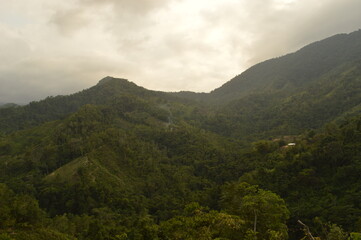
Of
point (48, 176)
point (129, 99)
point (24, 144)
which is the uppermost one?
point (129, 99)

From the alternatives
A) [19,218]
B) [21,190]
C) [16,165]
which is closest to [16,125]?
[16,165]

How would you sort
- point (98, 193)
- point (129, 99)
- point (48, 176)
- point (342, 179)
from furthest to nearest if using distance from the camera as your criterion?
point (129, 99)
point (48, 176)
point (98, 193)
point (342, 179)

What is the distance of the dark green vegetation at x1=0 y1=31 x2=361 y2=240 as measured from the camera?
1000 inches

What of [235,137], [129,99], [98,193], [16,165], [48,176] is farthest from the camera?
[129,99]

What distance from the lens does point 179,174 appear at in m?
104

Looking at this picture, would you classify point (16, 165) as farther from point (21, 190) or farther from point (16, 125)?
point (16, 125)

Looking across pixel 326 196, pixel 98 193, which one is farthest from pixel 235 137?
pixel 326 196

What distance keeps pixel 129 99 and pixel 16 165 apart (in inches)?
3554

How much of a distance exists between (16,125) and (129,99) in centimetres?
7150

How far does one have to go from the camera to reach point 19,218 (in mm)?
39594

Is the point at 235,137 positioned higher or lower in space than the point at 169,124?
lower

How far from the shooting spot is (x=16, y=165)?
100 metres

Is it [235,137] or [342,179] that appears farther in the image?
[235,137]

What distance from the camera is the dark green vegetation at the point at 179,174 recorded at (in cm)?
2541
